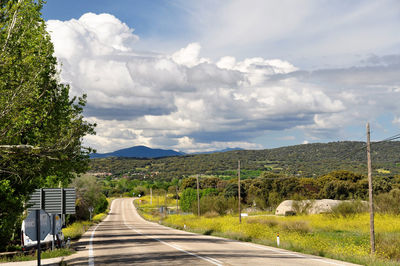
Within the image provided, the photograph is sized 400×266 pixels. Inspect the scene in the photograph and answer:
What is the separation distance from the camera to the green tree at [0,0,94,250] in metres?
11.8

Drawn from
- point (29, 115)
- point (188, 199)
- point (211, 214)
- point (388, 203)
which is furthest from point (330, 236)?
point (188, 199)

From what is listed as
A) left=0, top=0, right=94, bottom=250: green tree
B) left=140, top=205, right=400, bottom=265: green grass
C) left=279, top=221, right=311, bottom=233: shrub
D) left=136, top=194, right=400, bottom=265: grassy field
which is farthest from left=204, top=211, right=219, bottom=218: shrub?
left=0, top=0, right=94, bottom=250: green tree

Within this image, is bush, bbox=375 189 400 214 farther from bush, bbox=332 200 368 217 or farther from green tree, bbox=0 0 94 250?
green tree, bbox=0 0 94 250

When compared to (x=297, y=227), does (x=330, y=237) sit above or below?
below

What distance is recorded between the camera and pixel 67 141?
14141mm

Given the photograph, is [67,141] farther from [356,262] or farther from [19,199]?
[356,262]

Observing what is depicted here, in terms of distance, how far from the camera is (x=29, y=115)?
15211 millimetres

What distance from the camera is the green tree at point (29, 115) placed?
38.6ft

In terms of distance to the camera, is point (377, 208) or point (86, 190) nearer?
point (377, 208)

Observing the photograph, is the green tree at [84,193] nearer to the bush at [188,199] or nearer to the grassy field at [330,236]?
the grassy field at [330,236]

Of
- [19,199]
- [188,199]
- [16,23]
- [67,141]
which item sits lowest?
[188,199]

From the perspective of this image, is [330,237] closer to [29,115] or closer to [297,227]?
[297,227]

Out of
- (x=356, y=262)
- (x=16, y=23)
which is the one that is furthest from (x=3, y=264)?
(x=356, y=262)

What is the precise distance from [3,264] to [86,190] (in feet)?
145
